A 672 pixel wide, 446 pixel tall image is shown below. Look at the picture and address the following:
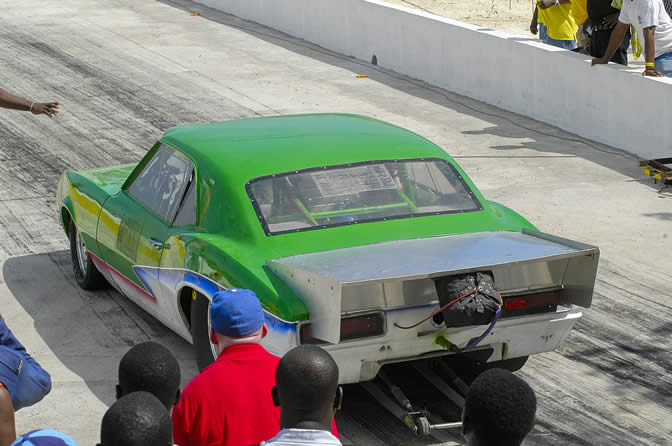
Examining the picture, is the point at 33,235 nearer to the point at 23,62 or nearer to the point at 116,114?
the point at 116,114

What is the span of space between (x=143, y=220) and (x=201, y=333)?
4.03 feet

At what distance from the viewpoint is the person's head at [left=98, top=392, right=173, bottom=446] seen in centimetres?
304

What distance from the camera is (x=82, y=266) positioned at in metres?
8.70

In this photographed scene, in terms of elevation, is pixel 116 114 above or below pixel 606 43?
below

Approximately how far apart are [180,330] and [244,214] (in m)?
1.00

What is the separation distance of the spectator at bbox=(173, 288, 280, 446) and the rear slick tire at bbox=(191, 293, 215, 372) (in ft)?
6.67

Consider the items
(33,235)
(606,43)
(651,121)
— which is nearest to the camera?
(33,235)

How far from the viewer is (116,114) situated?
14.6 m

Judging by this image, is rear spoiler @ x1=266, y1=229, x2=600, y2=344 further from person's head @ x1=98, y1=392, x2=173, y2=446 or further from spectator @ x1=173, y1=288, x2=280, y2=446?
person's head @ x1=98, y1=392, x2=173, y2=446

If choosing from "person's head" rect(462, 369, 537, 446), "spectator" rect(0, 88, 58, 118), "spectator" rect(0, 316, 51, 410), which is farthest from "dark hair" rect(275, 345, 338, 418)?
"spectator" rect(0, 88, 58, 118)

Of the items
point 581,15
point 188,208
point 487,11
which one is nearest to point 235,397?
point 188,208

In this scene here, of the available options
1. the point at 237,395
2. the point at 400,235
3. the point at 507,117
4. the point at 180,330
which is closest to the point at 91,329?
the point at 180,330

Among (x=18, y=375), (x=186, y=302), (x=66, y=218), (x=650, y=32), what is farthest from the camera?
(x=650, y=32)

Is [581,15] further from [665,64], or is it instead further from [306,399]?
[306,399]
